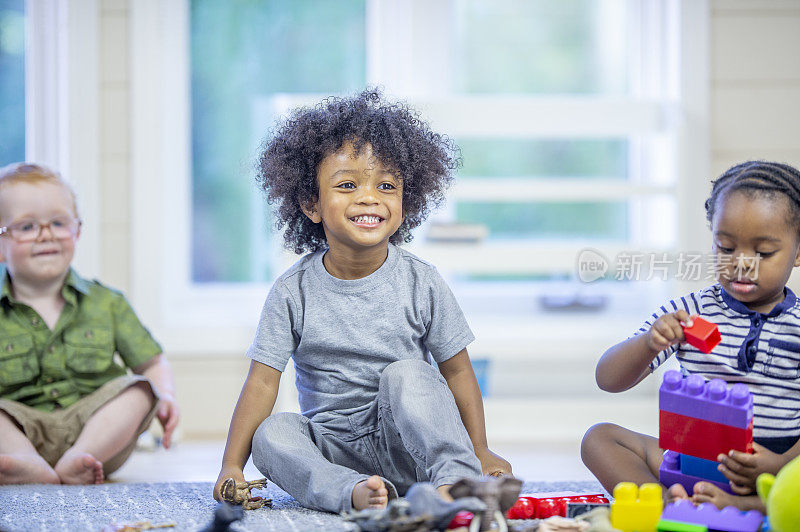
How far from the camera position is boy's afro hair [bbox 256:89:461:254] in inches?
55.1

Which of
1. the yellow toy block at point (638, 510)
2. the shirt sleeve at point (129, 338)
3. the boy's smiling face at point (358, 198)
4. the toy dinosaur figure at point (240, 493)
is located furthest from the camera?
the shirt sleeve at point (129, 338)

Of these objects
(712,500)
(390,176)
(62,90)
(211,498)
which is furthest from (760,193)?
(62,90)

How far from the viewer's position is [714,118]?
91.8 inches

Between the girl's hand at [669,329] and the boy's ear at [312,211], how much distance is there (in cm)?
57

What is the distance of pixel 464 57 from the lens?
8.07 feet

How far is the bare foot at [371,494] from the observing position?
1.12 meters

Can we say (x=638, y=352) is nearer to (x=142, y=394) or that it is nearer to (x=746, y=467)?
(x=746, y=467)

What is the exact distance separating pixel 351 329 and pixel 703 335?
1.75 ft

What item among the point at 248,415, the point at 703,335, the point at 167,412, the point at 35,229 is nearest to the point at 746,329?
the point at 703,335

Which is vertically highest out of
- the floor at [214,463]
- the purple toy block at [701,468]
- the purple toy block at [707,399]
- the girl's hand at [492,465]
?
the purple toy block at [707,399]

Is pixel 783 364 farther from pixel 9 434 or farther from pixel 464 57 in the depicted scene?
pixel 464 57

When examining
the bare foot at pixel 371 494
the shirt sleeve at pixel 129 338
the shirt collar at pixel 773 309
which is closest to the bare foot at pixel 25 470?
the shirt sleeve at pixel 129 338

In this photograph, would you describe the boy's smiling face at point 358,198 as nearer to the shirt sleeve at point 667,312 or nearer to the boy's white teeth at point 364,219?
the boy's white teeth at point 364,219

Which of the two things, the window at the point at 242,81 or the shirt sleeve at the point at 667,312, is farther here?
the window at the point at 242,81
